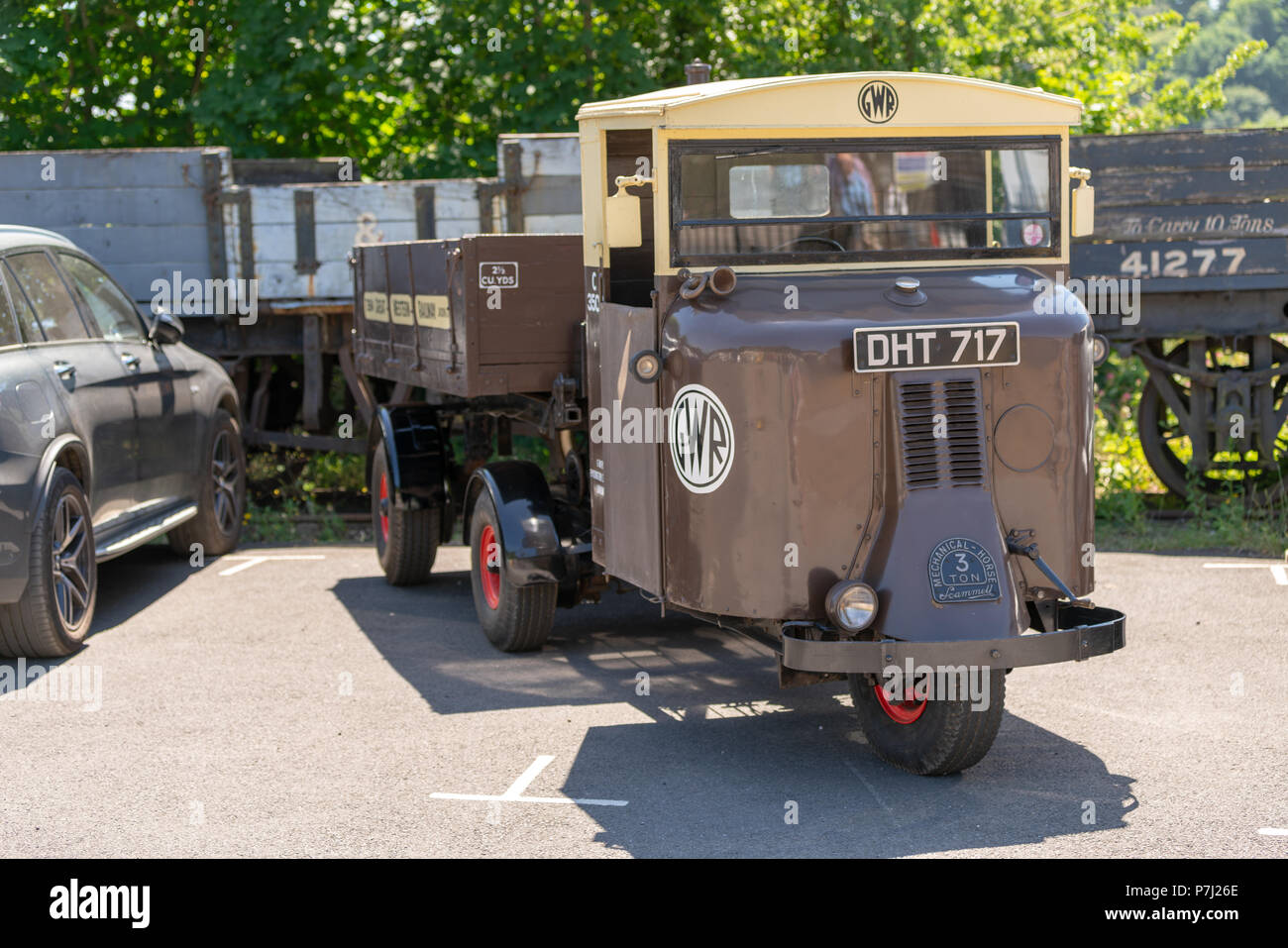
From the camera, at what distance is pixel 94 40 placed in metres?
14.6

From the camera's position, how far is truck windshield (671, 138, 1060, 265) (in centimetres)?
604

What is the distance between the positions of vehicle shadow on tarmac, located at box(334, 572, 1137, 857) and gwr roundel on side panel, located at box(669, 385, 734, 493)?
1123 mm

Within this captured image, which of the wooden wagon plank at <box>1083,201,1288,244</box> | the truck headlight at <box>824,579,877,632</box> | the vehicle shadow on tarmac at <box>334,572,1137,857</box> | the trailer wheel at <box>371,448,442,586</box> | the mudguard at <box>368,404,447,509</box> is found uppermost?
the wooden wagon plank at <box>1083,201,1288,244</box>

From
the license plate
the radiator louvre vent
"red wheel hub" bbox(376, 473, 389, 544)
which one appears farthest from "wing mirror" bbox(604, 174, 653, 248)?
"red wheel hub" bbox(376, 473, 389, 544)

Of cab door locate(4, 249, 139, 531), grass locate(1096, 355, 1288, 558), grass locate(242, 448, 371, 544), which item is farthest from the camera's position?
grass locate(242, 448, 371, 544)

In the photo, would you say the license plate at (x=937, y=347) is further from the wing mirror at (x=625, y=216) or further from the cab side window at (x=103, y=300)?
the cab side window at (x=103, y=300)

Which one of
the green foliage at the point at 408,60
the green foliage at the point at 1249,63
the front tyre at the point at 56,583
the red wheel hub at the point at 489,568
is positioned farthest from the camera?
the green foliage at the point at 1249,63

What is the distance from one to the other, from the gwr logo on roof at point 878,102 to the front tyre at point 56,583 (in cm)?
423

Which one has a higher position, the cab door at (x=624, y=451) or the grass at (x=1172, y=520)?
the cab door at (x=624, y=451)

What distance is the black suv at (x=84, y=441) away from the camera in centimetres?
739

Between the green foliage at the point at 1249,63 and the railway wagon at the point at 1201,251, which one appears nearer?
the railway wagon at the point at 1201,251

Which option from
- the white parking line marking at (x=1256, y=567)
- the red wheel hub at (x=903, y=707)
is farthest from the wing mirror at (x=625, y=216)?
the white parking line marking at (x=1256, y=567)

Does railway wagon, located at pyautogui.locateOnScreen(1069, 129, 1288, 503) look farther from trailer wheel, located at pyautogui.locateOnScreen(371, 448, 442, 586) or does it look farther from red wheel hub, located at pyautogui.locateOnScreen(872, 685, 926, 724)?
red wheel hub, located at pyautogui.locateOnScreen(872, 685, 926, 724)

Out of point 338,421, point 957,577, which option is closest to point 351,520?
point 338,421
